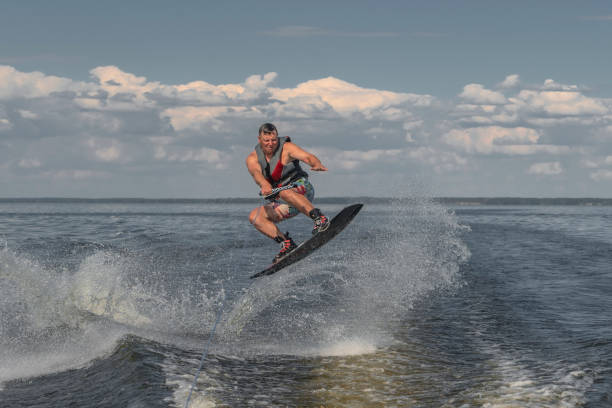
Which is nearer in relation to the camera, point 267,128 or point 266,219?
point 267,128

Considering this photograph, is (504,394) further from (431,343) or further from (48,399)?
(48,399)

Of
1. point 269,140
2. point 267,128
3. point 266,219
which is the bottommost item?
point 266,219

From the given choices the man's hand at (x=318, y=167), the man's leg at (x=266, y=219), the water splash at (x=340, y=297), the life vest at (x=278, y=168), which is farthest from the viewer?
the man's leg at (x=266, y=219)

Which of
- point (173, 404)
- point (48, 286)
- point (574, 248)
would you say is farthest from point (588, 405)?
point (574, 248)

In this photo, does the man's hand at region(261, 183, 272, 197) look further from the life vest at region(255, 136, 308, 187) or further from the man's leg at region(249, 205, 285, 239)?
the man's leg at region(249, 205, 285, 239)

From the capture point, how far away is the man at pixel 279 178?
28.9 ft

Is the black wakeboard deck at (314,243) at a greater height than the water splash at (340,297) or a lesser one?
greater

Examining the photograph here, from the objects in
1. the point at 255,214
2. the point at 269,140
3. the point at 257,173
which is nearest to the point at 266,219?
the point at 255,214

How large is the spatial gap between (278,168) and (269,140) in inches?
19.5

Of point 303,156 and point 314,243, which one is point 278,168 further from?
point 314,243

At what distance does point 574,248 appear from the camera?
23.9 m

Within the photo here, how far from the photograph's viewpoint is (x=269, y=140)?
345 inches

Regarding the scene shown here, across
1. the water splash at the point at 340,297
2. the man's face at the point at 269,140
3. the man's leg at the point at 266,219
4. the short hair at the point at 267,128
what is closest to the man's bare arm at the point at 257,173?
the man's face at the point at 269,140

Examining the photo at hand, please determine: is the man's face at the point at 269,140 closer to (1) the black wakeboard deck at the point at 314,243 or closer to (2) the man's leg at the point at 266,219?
(2) the man's leg at the point at 266,219
